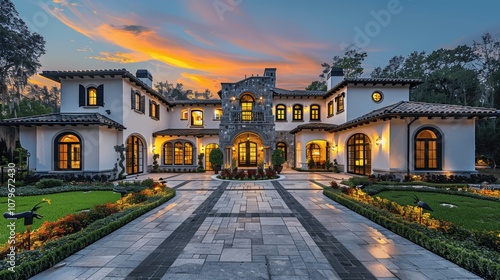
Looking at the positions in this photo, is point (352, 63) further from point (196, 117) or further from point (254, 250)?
point (254, 250)

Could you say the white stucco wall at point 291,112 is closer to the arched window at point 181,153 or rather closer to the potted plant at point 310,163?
the potted plant at point 310,163

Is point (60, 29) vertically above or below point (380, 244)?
above

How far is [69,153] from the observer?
13461 millimetres


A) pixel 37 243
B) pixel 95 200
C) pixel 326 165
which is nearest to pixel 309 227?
pixel 37 243

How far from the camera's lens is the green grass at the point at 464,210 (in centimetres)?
552

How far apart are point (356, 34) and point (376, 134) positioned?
6.18 m

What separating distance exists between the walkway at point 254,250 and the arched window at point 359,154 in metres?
9.86

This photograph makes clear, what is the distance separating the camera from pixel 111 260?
381cm

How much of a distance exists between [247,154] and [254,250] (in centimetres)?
1723

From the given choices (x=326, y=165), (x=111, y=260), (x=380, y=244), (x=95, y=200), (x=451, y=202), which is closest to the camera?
(x=111, y=260)

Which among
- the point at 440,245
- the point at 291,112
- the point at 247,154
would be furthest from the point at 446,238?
the point at 291,112

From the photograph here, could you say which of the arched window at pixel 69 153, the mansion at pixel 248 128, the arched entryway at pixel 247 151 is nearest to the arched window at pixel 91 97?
the mansion at pixel 248 128

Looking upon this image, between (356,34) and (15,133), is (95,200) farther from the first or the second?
(356,34)

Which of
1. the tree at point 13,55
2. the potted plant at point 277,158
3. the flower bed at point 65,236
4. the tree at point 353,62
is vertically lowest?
the flower bed at point 65,236
